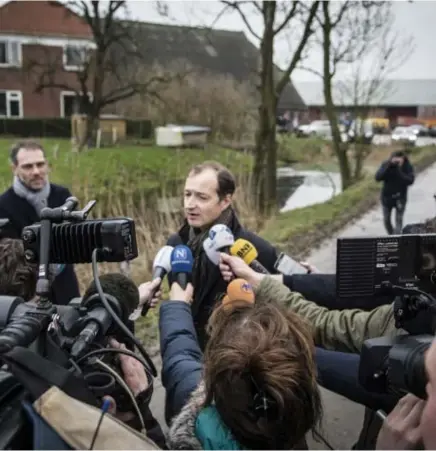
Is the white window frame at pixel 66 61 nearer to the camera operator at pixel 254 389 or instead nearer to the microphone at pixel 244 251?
the microphone at pixel 244 251

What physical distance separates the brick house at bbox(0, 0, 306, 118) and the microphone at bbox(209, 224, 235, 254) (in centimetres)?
2875

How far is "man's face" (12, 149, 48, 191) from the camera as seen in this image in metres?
3.82

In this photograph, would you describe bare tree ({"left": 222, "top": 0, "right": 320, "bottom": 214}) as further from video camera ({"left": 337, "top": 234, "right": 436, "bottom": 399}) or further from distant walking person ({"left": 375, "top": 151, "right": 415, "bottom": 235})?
video camera ({"left": 337, "top": 234, "right": 436, "bottom": 399})

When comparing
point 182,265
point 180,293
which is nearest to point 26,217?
point 182,265

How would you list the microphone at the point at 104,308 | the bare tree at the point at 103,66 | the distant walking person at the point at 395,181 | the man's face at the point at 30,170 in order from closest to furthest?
the microphone at the point at 104,308 → the man's face at the point at 30,170 → the distant walking person at the point at 395,181 → the bare tree at the point at 103,66

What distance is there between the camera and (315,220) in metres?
10.4

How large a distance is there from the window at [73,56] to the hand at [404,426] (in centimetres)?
3370

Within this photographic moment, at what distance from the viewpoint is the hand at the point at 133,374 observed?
5.82ft

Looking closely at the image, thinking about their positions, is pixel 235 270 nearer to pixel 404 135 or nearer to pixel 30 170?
pixel 30 170

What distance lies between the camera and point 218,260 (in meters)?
2.72

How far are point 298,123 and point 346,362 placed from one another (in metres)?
35.7

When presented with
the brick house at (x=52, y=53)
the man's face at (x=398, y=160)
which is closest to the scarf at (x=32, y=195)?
the man's face at (x=398, y=160)

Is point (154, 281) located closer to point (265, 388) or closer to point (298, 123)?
point (265, 388)

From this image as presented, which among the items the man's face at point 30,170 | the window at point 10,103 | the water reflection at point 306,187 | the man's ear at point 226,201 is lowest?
the water reflection at point 306,187
